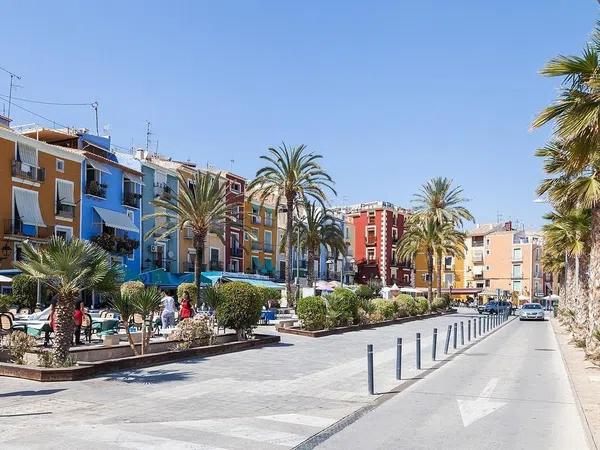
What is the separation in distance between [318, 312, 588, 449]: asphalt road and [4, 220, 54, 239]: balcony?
2809 centimetres

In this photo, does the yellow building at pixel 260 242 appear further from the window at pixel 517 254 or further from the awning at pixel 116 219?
the window at pixel 517 254

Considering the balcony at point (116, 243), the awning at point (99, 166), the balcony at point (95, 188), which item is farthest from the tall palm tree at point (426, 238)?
the balcony at point (95, 188)

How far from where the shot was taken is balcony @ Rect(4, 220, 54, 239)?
118 ft

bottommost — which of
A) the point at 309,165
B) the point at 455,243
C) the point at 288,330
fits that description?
the point at 288,330

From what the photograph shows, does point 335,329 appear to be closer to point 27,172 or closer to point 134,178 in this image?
point 27,172

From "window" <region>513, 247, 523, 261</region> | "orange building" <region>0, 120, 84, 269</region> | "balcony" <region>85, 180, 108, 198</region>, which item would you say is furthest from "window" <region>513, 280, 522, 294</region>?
"orange building" <region>0, 120, 84, 269</region>

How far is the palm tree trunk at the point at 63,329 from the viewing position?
12.5 metres

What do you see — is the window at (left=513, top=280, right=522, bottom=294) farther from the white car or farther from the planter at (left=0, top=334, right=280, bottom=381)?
the planter at (left=0, top=334, right=280, bottom=381)

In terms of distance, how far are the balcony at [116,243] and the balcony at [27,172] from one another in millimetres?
5566

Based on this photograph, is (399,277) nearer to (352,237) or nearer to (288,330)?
(352,237)

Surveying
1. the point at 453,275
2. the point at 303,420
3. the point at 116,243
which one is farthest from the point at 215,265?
the point at 453,275

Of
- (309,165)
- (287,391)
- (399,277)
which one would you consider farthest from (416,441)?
(399,277)

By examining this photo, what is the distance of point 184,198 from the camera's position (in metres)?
30.1

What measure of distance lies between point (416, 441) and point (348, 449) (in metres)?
1.04
